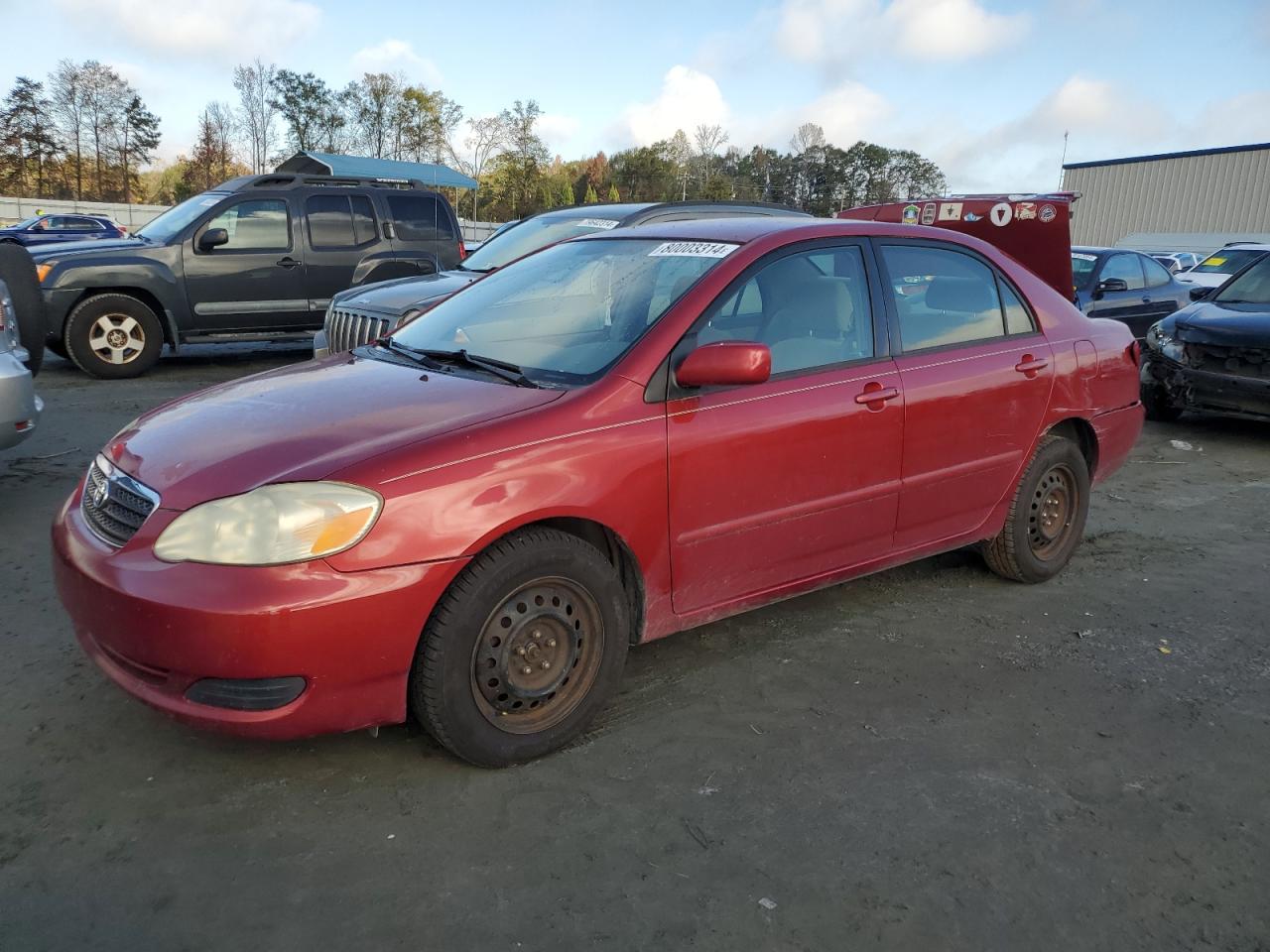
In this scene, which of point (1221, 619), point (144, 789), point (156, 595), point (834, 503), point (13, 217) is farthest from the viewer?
point (13, 217)

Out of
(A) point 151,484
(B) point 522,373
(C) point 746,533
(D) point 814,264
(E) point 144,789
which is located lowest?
(E) point 144,789

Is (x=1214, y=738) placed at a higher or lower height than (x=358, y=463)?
lower

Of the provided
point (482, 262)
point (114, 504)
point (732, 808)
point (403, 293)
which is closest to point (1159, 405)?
point (482, 262)

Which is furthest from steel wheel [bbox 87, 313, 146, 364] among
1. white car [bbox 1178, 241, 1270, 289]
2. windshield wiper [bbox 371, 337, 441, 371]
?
white car [bbox 1178, 241, 1270, 289]

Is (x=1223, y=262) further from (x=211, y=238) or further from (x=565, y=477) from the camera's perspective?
(x=565, y=477)

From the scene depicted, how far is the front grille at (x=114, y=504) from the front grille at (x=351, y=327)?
3.47 m

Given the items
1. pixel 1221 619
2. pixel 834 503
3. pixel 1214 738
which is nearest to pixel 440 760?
pixel 834 503

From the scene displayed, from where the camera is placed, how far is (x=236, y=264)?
1020cm

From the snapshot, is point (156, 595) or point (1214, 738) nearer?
point (156, 595)

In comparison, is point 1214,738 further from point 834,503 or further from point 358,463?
point 358,463

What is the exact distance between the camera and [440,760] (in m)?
3.02

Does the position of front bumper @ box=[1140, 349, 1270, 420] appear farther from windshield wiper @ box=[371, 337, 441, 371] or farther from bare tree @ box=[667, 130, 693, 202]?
bare tree @ box=[667, 130, 693, 202]

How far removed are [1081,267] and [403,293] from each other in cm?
832

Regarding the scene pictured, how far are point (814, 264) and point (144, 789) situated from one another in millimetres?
2891
